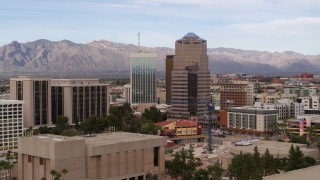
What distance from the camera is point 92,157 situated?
45.2 m

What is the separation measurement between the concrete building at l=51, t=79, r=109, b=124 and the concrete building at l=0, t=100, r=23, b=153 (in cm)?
1855

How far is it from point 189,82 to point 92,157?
5582 cm

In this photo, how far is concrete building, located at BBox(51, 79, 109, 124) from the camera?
8719cm

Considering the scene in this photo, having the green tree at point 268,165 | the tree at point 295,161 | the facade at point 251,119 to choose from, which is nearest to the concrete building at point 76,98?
the facade at point 251,119

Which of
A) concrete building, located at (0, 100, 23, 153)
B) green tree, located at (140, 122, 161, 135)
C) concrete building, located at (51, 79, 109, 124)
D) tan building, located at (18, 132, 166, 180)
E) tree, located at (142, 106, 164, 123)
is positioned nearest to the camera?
tan building, located at (18, 132, 166, 180)

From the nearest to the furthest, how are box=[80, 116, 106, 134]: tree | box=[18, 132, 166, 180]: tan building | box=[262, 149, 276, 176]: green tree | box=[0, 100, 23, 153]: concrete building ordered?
box=[18, 132, 166, 180]: tan building, box=[262, 149, 276, 176]: green tree, box=[0, 100, 23, 153]: concrete building, box=[80, 116, 106, 134]: tree

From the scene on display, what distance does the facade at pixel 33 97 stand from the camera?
81.3m

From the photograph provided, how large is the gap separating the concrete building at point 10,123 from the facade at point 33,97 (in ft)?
42.7

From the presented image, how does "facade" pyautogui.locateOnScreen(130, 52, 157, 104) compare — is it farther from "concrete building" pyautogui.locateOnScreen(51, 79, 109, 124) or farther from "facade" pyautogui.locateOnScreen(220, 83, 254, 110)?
"concrete building" pyautogui.locateOnScreen(51, 79, 109, 124)

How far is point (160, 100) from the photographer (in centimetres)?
14150

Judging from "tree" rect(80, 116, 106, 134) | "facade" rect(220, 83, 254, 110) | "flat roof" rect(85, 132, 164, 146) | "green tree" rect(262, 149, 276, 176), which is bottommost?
"green tree" rect(262, 149, 276, 176)

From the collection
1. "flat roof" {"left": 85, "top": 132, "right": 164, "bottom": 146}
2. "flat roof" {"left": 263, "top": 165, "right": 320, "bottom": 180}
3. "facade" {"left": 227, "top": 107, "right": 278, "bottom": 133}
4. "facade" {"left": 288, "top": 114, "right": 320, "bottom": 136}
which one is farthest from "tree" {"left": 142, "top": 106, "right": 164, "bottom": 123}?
"flat roof" {"left": 263, "top": 165, "right": 320, "bottom": 180}

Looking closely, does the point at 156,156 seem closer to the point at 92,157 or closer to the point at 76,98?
the point at 92,157

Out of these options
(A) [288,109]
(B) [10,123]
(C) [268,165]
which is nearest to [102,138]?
(C) [268,165]
